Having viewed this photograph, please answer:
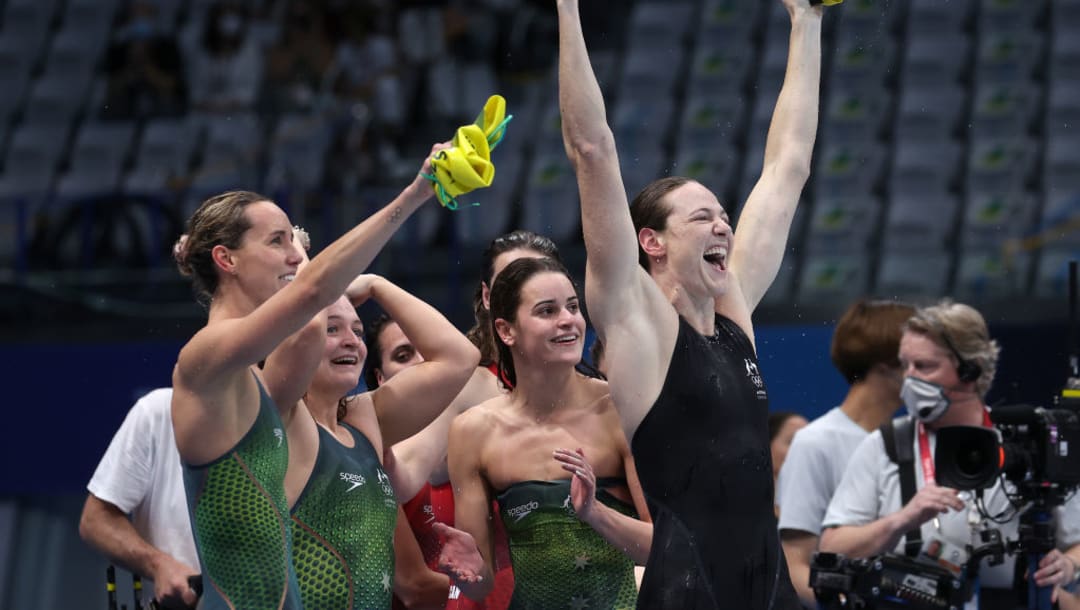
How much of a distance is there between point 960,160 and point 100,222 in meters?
5.00

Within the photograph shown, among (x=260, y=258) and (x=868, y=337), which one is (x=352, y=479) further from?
(x=868, y=337)

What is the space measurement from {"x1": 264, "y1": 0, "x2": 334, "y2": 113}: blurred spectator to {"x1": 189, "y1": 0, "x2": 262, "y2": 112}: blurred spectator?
14 centimetres

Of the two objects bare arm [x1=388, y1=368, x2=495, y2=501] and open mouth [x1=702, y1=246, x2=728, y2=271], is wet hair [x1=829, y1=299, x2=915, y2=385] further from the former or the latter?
open mouth [x1=702, y1=246, x2=728, y2=271]

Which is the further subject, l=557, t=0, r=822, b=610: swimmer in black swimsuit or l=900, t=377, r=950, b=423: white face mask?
l=900, t=377, r=950, b=423: white face mask

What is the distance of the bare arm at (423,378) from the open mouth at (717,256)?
2.56 feet

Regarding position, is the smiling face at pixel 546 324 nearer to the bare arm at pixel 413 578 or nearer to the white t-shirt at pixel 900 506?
the bare arm at pixel 413 578

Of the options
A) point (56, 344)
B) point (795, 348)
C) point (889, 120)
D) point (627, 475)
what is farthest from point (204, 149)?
point (627, 475)

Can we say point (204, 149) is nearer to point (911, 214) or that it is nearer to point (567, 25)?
point (911, 214)

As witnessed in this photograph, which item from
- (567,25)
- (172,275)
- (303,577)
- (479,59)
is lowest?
(303,577)

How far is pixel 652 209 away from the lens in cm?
355

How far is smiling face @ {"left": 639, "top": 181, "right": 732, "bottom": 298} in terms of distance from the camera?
3453mm

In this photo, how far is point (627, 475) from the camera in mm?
3832

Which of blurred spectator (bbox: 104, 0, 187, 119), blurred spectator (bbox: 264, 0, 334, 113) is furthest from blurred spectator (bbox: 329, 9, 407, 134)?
blurred spectator (bbox: 104, 0, 187, 119)

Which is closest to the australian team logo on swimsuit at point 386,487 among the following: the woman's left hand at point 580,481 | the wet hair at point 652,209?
the woman's left hand at point 580,481
